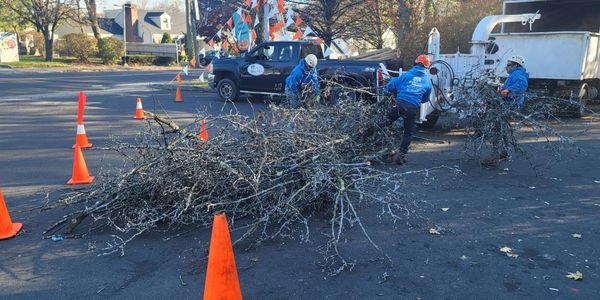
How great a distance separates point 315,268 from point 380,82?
668 cm

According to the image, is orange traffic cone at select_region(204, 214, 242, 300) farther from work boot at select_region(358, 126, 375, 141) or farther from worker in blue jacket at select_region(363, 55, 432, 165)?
worker in blue jacket at select_region(363, 55, 432, 165)

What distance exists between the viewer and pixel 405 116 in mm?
7469

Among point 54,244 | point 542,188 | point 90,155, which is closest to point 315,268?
point 54,244

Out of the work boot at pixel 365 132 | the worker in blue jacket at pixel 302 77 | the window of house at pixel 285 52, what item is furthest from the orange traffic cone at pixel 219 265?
the window of house at pixel 285 52

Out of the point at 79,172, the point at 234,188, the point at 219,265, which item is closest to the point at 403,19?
the point at 79,172

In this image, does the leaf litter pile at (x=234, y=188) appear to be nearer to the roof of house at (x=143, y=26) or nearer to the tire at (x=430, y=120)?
the tire at (x=430, y=120)

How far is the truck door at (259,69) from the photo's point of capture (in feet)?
49.3

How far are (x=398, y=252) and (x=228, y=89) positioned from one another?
12484mm

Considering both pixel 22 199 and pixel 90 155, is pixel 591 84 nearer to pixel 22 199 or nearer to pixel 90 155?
pixel 90 155

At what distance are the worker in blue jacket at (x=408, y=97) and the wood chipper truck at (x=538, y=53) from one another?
1331 mm

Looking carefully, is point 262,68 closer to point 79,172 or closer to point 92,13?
point 79,172

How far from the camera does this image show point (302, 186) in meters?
5.02

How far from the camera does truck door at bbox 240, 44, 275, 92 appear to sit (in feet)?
49.3

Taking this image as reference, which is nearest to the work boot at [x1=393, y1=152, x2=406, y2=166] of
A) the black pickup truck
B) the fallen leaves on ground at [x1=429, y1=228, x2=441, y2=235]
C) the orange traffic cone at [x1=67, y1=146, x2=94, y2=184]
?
the fallen leaves on ground at [x1=429, y1=228, x2=441, y2=235]
